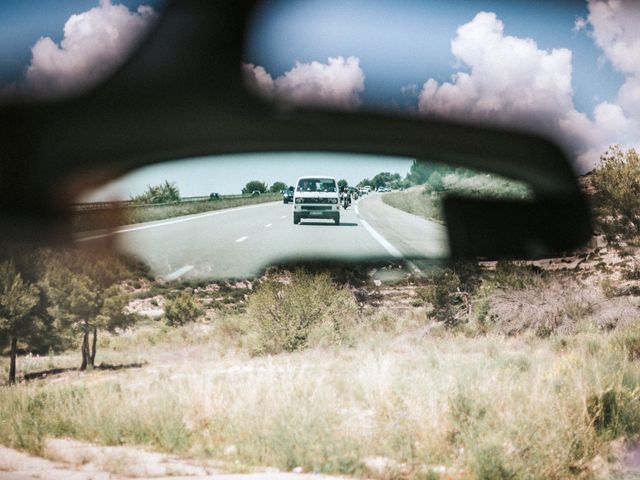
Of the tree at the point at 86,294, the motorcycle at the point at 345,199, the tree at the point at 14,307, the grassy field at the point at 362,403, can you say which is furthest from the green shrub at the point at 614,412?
the tree at the point at 14,307

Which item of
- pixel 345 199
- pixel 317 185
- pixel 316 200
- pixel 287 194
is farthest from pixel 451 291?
pixel 287 194

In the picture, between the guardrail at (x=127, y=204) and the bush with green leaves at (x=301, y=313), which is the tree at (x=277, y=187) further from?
the bush with green leaves at (x=301, y=313)

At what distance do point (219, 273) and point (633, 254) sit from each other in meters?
4.35

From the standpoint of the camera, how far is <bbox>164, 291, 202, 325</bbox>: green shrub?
5.07 m

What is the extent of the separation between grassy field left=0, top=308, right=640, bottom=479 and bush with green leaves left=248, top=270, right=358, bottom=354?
14 centimetres

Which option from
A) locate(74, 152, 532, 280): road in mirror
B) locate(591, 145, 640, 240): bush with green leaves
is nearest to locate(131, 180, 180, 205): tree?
locate(74, 152, 532, 280): road in mirror

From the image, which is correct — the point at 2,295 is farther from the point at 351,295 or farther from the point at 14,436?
the point at 351,295

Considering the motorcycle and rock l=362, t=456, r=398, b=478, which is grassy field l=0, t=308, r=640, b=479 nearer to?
rock l=362, t=456, r=398, b=478

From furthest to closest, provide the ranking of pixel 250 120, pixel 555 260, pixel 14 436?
pixel 555 260 → pixel 14 436 → pixel 250 120

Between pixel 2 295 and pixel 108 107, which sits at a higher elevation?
pixel 108 107

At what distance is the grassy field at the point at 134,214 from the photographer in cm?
456

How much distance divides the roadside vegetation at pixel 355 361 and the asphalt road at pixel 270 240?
18 centimetres

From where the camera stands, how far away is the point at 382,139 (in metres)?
3.79

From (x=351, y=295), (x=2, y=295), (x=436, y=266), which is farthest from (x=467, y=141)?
(x=2, y=295)
